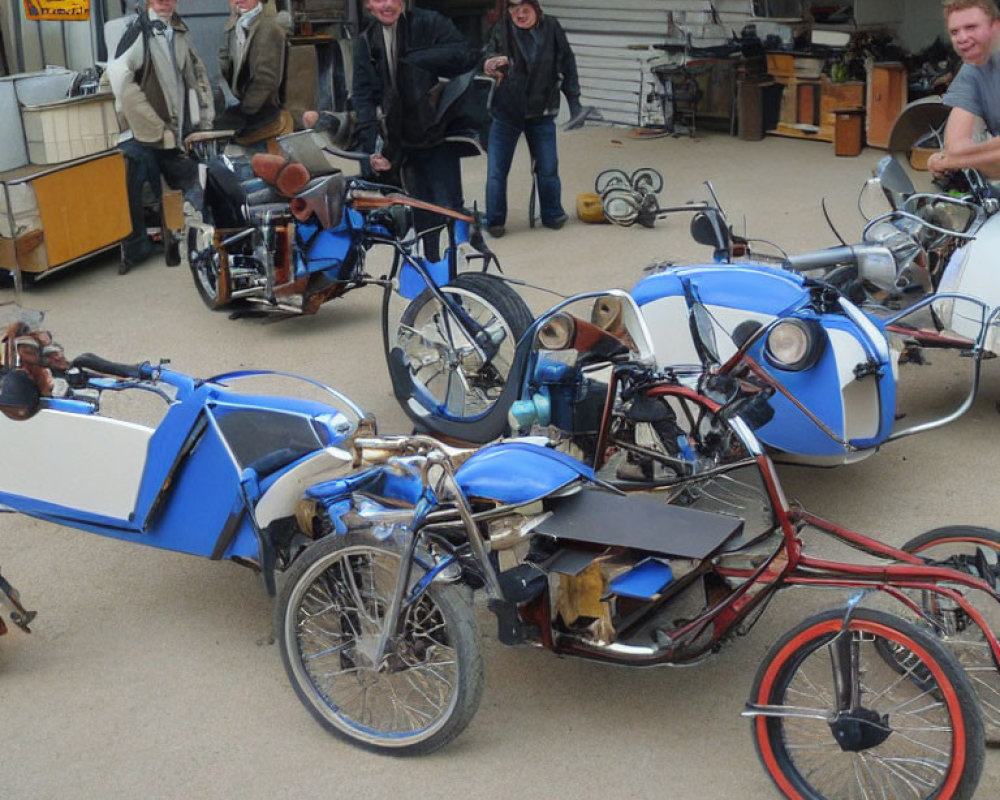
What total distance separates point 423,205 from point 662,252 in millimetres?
2838

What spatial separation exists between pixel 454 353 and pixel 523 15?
424cm

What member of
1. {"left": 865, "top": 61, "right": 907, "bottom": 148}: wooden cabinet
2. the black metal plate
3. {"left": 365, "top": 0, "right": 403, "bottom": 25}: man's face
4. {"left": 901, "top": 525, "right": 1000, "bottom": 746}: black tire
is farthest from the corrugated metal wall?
the black metal plate

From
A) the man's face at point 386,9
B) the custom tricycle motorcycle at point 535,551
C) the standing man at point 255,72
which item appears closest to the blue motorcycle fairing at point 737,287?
the custom tricycle motorcycle at point 535,551

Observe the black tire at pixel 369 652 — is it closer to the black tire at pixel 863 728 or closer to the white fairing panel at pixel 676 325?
the black tire at pixel 863 728

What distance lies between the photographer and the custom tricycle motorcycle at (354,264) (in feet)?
18.9

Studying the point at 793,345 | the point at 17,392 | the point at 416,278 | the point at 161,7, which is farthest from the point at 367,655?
the point at 161,7

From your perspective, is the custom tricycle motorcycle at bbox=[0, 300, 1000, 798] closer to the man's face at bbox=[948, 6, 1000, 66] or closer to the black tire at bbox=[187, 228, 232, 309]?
the man's face at bbox=[948, 6, 1000, 66]

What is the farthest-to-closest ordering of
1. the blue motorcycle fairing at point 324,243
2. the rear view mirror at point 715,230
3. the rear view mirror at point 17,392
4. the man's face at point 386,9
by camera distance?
1. the man's face at point 386,9
2. the blue motorcycle fairing at point 324,243
3. the rear view mirror at point 715,230
4. the rear view mirror at point 17,392

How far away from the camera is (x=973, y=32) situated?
18.0ft

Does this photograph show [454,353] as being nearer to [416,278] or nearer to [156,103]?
[416,278]

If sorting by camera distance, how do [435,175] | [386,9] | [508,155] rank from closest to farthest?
1. [386,9]
2. [435,175]
3. [508,155]

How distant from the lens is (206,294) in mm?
7867

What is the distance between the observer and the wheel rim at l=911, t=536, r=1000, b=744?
3.40 metres

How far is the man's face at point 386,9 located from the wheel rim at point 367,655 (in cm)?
489
